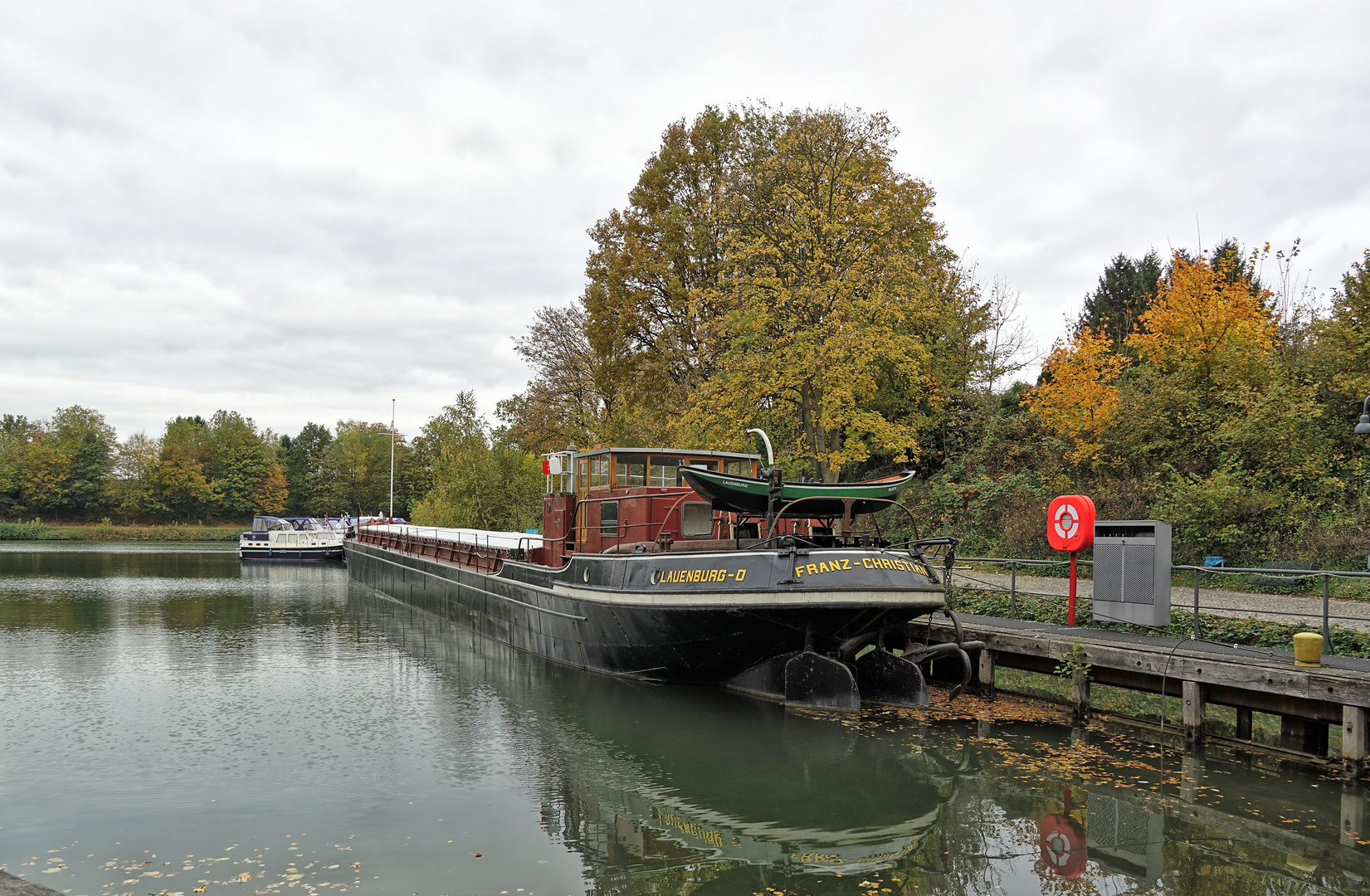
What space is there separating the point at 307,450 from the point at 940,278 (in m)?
97.7

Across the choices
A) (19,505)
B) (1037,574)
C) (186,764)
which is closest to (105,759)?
(186,764)

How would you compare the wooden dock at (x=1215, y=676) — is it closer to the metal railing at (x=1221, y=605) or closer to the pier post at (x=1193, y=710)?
the pier post at (x=1193, y=710)

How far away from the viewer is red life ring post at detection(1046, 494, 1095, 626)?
44.6 ft

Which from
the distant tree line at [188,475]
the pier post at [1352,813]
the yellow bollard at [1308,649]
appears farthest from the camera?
the distant tree line at [188,475]

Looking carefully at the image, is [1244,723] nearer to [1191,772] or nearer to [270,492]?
[1191,772]

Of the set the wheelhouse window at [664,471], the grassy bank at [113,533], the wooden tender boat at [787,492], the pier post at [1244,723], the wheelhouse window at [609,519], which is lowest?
the grassy bank at [113,533]

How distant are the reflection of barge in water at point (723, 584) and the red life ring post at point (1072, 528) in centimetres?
203

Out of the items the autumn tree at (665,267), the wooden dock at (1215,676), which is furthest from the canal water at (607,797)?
the autumn tree at (665,267)

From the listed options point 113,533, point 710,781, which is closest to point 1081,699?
point 710,781

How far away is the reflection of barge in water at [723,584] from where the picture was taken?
483 inches

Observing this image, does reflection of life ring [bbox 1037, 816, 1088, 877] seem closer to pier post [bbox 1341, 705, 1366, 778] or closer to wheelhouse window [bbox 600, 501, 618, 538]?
pier post [bbox 1341, 705, 1366, 778]

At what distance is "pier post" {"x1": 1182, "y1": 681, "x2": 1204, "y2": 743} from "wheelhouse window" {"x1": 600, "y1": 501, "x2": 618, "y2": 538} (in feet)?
29.7

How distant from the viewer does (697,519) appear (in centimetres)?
1558

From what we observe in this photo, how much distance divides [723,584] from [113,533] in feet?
267
